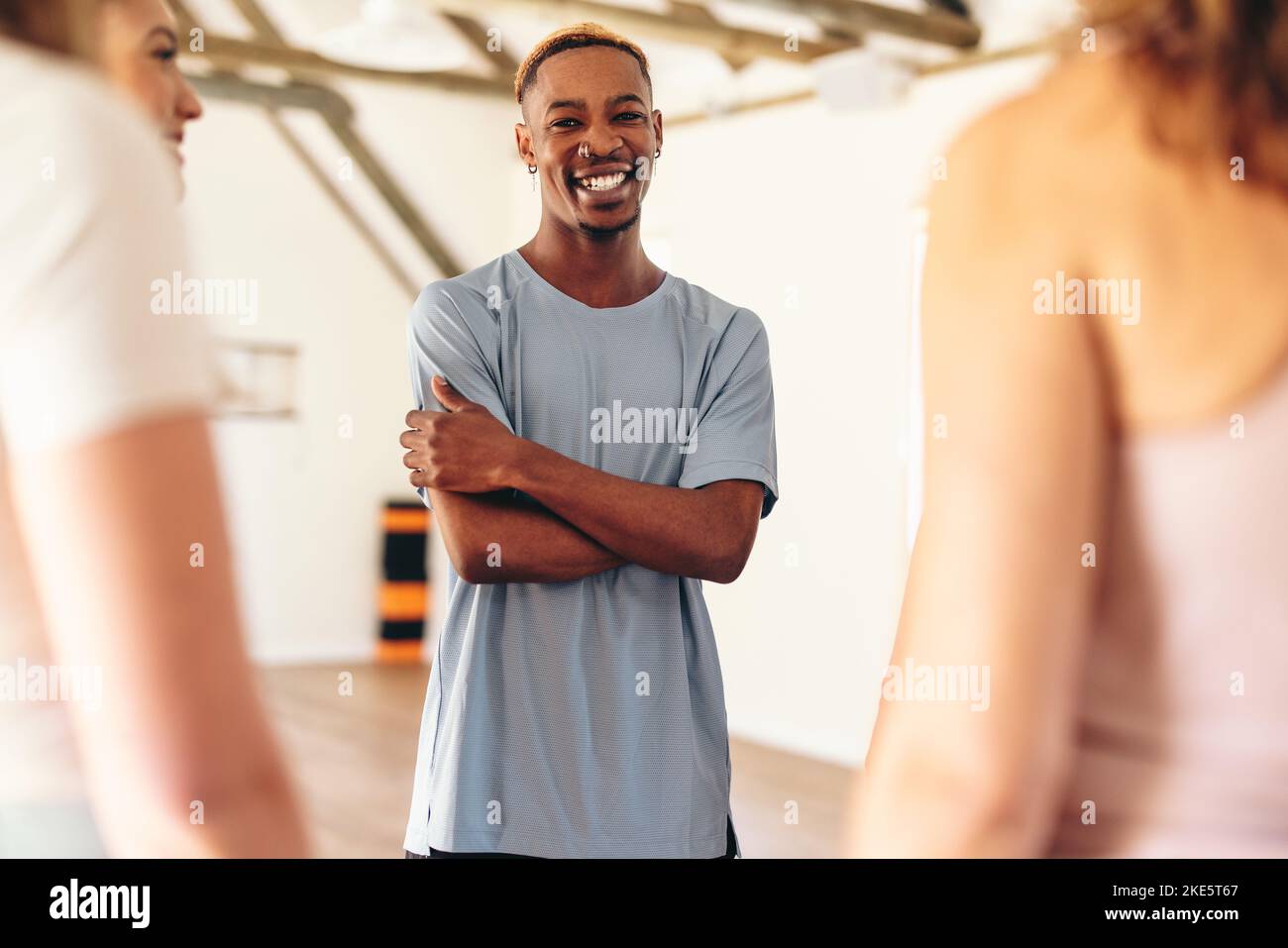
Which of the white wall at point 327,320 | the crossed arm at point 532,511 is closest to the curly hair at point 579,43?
the crossed arm at point 532,511

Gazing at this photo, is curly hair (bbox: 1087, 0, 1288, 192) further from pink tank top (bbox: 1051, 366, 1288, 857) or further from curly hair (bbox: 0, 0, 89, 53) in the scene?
curly hair (bbox: 0, 0, 89, 53)

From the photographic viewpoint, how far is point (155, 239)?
1.61ft

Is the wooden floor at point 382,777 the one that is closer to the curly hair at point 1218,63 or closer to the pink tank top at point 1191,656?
the pink tank top at point 1191,656

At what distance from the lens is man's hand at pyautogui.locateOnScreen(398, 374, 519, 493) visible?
47.1 inches

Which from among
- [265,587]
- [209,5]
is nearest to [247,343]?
[265,587]

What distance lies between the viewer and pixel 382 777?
460cm

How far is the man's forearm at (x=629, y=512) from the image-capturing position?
3.91 feet

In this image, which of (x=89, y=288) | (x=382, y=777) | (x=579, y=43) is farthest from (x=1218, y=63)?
(x=382, y=777)

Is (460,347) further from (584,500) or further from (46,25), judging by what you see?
(46,25)

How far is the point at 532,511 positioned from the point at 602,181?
0.33 m

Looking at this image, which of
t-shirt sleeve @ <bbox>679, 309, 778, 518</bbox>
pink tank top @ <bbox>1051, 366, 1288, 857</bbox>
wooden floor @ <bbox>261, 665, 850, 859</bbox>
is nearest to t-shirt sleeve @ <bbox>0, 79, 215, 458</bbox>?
pink tank top @ <bbox>1051, 366, 1288, 857</bbox>

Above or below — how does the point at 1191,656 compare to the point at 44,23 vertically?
below
